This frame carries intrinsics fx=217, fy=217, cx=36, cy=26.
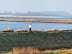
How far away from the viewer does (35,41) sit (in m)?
33.2

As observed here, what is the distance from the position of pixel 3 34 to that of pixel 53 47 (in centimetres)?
798

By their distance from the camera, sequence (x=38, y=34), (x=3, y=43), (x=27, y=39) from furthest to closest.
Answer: (x=38, y=34)
(x=27, y=39)
(x=3, y=43)

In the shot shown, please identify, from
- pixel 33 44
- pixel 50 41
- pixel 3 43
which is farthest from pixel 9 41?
pixel 50 41

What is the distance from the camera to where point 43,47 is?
31.6 metres

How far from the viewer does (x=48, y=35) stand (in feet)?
118

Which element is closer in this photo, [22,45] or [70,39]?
[22,45]

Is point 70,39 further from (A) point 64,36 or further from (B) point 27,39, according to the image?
(B) point 27,39

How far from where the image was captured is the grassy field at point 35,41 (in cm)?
3132

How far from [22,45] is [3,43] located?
2.74 m

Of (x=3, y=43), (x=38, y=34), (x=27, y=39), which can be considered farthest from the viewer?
(x=38, y=34)

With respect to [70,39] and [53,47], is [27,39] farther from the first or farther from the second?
[70,39]

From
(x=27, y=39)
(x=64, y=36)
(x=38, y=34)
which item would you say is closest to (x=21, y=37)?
(x=27, y=39)

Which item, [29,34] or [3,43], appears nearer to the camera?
[3,43]

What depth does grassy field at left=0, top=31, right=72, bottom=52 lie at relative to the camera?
31322 millimetres
